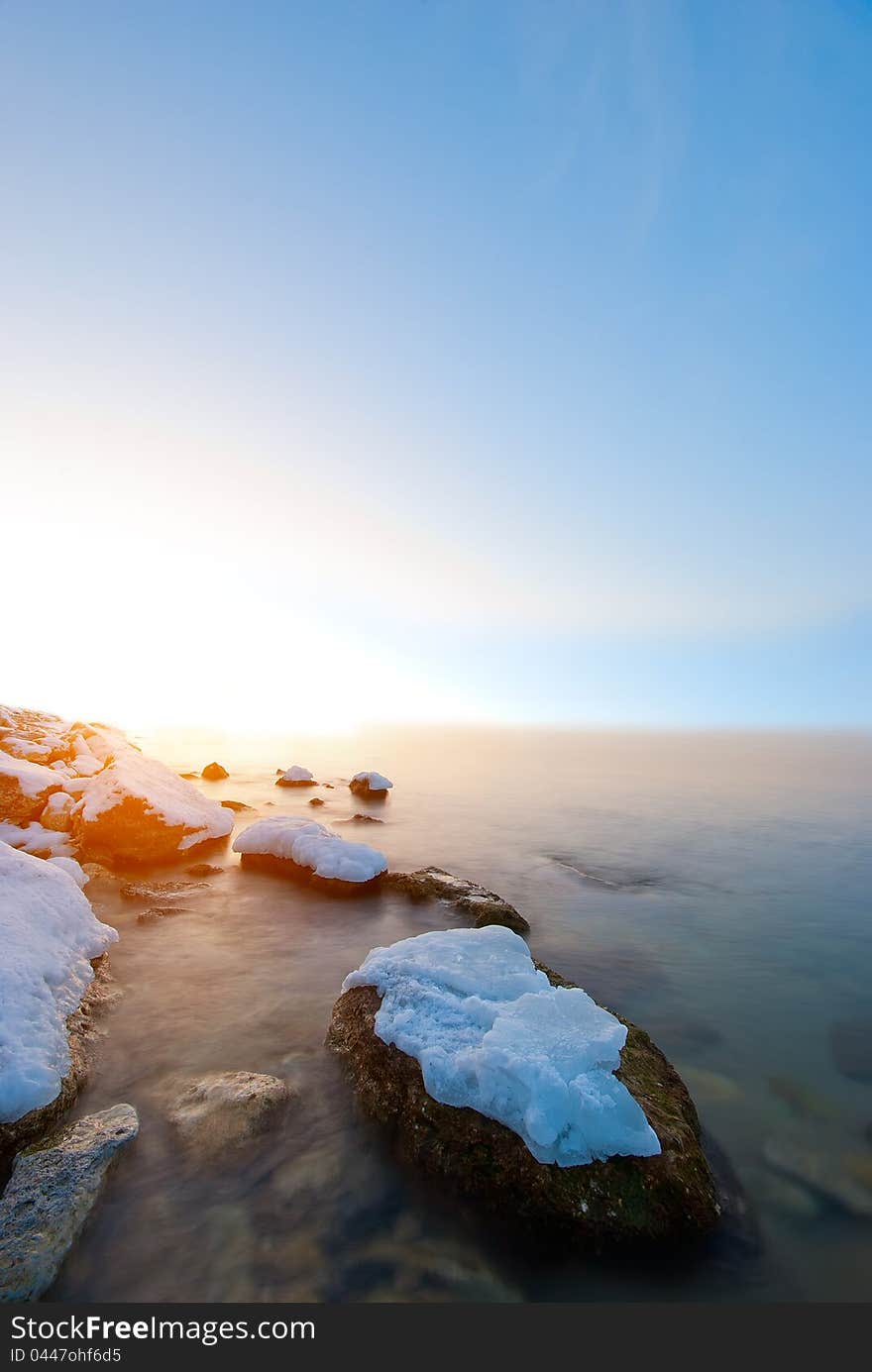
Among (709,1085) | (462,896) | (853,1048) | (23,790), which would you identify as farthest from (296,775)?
(853,1048)

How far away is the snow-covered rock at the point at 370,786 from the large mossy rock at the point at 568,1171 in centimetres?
3129

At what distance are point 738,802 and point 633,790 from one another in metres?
8.26

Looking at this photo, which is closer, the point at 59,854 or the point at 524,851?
the point at 59,854

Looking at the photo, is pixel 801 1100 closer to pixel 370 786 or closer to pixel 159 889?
pixel 159 889

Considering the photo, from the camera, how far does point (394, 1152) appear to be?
647 cm

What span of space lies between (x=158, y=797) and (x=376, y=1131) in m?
15.3

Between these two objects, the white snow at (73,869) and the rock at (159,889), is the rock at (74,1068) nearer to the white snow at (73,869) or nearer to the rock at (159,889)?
the rock at (159,889)

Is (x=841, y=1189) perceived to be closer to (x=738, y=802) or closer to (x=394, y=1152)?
(x=394, y=1152)

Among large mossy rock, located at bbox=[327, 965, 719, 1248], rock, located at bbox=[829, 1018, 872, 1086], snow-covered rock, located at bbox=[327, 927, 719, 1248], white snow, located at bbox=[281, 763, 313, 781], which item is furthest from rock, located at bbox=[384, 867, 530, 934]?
white snow, located at bbox=[281, 763, 313, 781]

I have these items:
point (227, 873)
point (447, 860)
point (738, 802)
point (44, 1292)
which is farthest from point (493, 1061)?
point (738, 802)

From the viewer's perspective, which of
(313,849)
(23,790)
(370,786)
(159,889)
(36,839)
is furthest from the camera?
(370,786)

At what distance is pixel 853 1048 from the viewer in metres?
9.98

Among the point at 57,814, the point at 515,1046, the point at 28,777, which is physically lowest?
the point at 57,814

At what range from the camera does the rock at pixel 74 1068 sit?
6.09m
